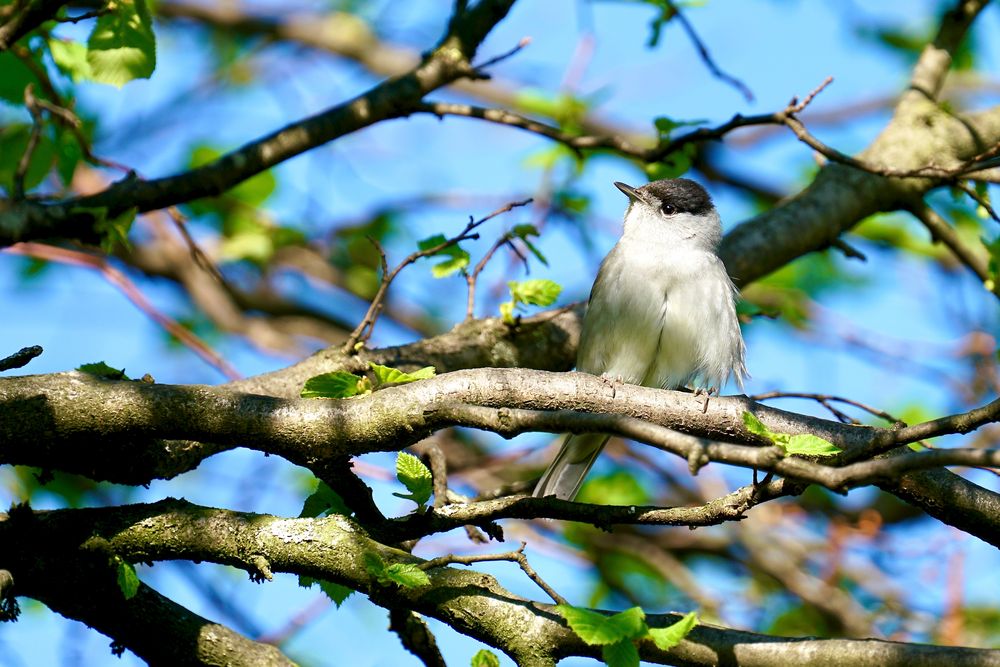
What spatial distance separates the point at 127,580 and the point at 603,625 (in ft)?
4.46

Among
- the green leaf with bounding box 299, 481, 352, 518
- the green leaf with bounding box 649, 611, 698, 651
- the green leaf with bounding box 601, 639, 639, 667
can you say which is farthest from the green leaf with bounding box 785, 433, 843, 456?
the green leaf with bounding box 299, 481, 352, 518

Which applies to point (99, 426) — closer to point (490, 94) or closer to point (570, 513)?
point (570, 513)

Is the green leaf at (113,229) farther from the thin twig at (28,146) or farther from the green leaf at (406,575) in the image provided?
the green leaf at (406,575)

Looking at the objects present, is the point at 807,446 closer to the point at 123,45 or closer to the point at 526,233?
the point at 526,233

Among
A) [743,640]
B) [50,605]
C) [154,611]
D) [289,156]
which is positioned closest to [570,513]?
[743,640]

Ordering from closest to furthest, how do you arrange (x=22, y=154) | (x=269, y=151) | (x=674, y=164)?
(x=269, y=151), (x=22, y=154), (x=674, y=164)

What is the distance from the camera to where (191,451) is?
350cm

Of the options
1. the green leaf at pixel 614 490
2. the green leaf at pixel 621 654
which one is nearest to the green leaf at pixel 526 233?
the green leaf at pixel 621 654

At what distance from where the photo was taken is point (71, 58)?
4145 millimetres

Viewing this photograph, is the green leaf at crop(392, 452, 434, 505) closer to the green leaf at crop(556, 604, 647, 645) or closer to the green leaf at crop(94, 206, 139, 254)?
the green leaf at crop(556, 604, 647, 645)

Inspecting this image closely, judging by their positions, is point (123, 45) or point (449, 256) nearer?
point (123, 45)

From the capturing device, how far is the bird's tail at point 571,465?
533cm

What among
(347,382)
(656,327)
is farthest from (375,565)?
(656,327)

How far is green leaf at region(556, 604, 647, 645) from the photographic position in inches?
101
